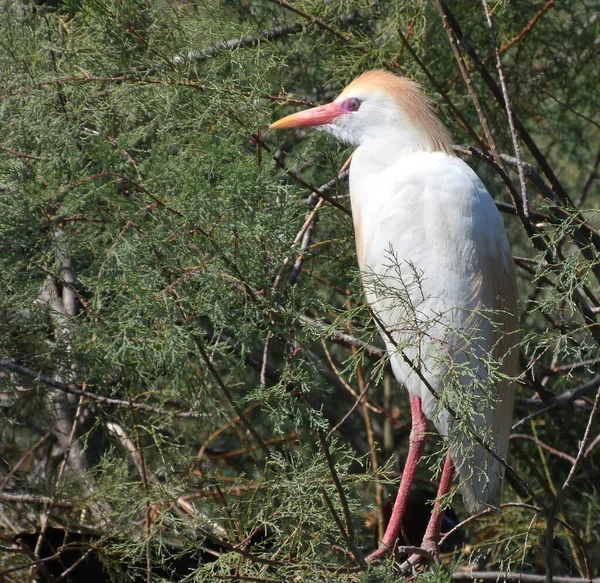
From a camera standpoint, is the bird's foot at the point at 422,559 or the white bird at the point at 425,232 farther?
the white bird at the point at 425,232

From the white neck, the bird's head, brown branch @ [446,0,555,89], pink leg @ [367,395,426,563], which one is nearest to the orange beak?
the bird's head

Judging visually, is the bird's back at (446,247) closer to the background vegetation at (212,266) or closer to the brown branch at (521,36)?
the background vegetation at (212,266)

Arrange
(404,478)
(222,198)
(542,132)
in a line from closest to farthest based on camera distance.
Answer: (222,198) < (404,478) < (542,132)

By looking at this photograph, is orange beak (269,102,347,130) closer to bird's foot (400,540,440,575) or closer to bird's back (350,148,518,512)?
bird's back (350,148,518,512)

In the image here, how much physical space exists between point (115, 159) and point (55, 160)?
11 cm

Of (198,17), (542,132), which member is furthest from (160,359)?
(542,132)

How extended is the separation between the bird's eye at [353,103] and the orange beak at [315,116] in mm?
19

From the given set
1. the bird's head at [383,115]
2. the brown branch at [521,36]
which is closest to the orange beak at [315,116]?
the bird's head at [383,115]

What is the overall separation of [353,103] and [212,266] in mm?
850

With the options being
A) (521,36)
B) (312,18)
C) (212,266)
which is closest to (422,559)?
(212,266)

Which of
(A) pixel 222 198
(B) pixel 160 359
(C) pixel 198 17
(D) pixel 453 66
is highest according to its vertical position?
(C) pixel 198 17

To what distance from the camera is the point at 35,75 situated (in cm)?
173

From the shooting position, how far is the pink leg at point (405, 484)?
1.82 meters

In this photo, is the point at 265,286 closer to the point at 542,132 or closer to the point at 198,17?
the point at 198,17
